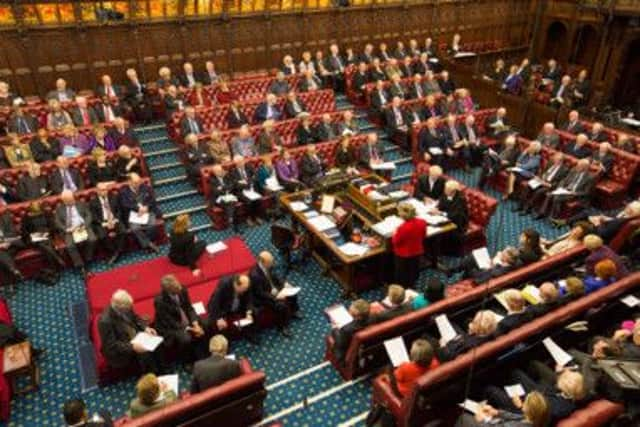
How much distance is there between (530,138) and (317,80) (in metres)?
5.30

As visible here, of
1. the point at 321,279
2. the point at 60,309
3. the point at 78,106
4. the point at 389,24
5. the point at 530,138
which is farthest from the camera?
the point at 389,24

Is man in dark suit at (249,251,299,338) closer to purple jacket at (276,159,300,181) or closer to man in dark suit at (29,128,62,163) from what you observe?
purple jacket at (276,159,300,181)

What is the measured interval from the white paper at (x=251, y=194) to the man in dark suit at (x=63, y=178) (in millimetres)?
2722

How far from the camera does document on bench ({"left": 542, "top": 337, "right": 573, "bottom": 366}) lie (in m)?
4.71

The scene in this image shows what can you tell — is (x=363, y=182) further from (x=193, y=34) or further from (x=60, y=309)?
(x=193, y=34)

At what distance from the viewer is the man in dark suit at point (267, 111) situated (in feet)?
33.4

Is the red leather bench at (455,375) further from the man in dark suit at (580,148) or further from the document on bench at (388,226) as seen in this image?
the man in dark suit at (580,148)

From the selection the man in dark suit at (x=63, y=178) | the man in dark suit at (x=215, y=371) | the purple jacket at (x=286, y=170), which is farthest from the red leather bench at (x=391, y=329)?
the man in dark suit at (x=63, y=178)

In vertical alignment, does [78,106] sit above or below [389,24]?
below

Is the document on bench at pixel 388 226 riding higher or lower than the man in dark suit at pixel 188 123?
lower

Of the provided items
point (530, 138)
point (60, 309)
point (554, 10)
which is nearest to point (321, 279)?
point (60, 309)

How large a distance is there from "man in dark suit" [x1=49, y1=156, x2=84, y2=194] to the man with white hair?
368 cm

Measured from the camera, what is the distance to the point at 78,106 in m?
9.61

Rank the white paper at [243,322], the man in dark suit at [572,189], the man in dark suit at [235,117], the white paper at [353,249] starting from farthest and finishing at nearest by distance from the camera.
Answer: the man in dark suit at [235,117] → the man in dark suit at [572,189] → the white paper at [353,249] → the white paper at [243,322]
